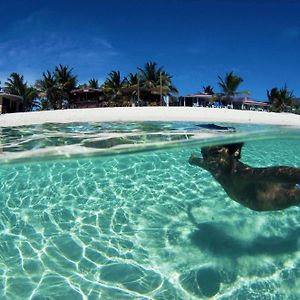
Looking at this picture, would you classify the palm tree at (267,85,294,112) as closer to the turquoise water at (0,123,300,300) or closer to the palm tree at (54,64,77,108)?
the palm tree at (54,64,77,108)

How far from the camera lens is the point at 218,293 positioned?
17.2 feet

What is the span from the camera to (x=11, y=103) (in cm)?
4397

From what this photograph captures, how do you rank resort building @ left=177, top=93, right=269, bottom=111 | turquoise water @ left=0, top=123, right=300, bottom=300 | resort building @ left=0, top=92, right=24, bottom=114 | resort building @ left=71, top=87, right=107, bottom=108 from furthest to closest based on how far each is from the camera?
resort building @ left=177, top=93, right=269, bottom=111, resort building @ left=71, top=87, right=107, bottom=108, resort building @ left=0, top=92, right=24, bottom=114, turquoise water @ left=0, top=123, right=300, bottom=300

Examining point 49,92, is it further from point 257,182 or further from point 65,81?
point 257,182

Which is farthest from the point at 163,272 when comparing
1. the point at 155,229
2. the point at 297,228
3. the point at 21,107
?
the point at 21,107

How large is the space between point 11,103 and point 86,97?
1028 cm

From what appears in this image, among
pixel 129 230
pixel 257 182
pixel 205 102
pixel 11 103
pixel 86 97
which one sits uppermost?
pixel 86 97

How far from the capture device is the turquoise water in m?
5.43

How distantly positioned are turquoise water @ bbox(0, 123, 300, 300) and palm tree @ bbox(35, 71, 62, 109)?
40.6 metres

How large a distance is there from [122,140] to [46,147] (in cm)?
236

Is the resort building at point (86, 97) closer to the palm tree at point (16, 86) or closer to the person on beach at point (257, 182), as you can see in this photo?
the palm tree at point (16, 86)

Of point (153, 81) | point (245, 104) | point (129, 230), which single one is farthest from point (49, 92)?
point (129, 230)

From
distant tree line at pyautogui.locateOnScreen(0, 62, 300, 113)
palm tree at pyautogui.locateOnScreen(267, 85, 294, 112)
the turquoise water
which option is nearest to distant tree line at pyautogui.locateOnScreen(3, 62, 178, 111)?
distant tree line at pyautogui.locateOnScreen(0, 62, 300, 113)

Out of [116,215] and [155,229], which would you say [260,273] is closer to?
[155,229]
